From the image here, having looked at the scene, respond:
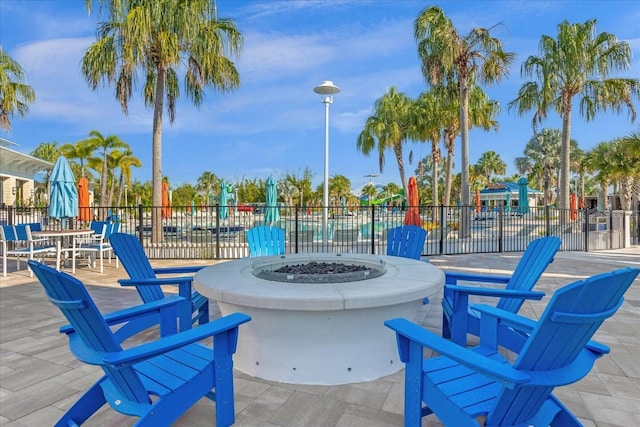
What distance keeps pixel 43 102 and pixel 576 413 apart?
59.5ft

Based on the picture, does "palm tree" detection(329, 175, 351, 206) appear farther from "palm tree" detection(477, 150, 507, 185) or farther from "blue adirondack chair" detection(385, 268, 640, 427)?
"blue adirondack chair" detection(385, 268, 640, 427)

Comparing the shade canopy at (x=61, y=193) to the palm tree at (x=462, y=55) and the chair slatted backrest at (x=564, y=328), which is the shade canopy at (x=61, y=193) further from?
the palm tree at (x=462, y=55)

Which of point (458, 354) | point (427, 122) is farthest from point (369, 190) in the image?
point (458, 354)

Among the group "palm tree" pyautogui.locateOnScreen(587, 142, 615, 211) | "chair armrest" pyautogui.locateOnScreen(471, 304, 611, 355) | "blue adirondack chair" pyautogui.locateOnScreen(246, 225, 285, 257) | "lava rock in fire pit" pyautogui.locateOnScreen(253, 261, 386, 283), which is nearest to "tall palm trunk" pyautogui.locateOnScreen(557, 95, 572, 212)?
"palm tree" pyautogui.locateOnScreen(587, 142, 615, 211)

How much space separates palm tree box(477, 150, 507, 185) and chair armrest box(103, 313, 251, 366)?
51.1 meters

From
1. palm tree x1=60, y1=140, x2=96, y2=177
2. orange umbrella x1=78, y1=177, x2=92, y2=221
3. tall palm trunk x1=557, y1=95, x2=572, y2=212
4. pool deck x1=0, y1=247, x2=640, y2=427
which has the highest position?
palm tree x1=60, y1=140, x2=96, y2=177

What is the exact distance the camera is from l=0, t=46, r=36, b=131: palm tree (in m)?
13.2

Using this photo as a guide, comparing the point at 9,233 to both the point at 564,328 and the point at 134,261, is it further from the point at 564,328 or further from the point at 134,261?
the point at 564,328

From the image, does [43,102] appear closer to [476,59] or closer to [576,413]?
[476,59]

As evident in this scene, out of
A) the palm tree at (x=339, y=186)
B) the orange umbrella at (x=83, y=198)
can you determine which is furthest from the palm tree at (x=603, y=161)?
the palm tree at (x=339, y=186)

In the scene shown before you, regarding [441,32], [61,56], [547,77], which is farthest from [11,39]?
[547,77]

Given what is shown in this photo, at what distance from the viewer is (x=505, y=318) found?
2.02 meters

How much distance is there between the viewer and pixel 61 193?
7801 mm

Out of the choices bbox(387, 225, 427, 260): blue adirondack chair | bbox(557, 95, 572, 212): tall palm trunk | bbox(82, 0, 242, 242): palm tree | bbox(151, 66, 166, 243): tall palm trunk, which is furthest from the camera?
bbox(557, 95, 572, 212): tall palm trunk
